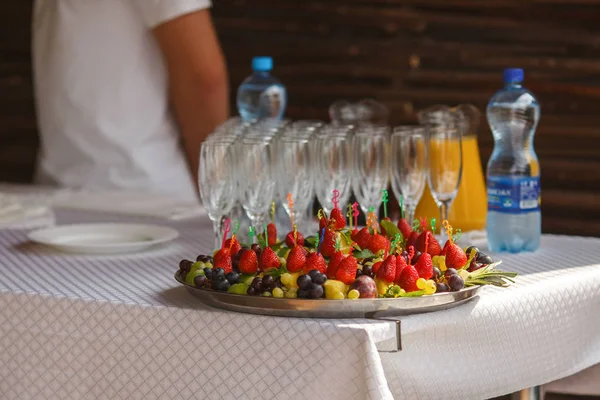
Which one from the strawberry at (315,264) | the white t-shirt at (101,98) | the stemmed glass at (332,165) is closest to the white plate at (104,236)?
the stemmed glass at (332,165)

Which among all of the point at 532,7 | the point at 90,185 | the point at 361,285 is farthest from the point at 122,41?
the point at 361,285

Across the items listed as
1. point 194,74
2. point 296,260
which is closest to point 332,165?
point 296,260

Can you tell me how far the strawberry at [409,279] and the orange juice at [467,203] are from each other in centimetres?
62

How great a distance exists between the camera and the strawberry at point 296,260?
125cm

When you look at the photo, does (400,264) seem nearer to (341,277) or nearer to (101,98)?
(341,277)

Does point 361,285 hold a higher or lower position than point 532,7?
lower

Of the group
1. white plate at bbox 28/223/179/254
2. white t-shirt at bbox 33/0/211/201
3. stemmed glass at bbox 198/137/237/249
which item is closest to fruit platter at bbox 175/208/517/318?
stemmed glass at bbox 198/137/237/249

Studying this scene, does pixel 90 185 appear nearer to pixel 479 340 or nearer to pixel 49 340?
pixel 49 340

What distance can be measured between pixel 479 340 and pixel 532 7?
2.04 metres

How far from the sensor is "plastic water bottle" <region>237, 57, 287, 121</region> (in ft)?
7.77

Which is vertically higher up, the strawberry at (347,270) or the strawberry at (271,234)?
the strawberry at (347,270)

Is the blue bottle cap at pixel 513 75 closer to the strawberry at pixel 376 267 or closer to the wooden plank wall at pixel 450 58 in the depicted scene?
the strawberry at pixel 376 267

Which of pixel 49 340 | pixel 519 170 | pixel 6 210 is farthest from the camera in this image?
pixel 6 210

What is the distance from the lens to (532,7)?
3.13 metres
